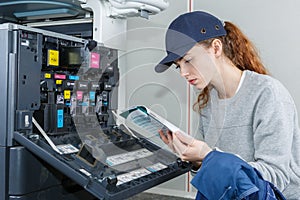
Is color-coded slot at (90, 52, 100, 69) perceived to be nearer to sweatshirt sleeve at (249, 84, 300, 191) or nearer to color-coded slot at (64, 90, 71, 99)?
color-coded slot at (64, 90, 71, 99)

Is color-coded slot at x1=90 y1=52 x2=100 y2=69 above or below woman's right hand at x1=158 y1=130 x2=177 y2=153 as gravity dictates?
above

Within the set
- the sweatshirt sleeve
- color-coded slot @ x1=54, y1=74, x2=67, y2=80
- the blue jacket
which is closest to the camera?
the blue jacket

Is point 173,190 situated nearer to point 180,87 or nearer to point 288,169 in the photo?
point 180,87

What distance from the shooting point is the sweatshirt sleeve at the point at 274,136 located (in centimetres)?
109

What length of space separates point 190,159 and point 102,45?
1.77 ft

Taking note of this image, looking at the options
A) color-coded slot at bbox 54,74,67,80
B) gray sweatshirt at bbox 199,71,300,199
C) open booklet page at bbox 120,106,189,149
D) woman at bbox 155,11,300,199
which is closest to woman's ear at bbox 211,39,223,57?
woman at bbox 155,11,300,199

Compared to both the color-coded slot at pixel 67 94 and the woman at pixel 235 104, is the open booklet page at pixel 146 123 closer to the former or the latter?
the woman at pixel 235 104

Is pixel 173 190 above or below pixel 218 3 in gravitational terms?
below

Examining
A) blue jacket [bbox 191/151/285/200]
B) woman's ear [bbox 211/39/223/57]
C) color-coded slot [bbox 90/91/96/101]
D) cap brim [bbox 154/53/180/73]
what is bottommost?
blue jacket [bbox 191/151/285/200]

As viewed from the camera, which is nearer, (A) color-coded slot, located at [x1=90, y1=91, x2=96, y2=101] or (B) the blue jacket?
(B) the blue jacket

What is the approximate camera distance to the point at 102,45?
1.38 metres

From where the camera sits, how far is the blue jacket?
0.88m

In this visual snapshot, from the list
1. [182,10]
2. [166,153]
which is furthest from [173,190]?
[182,10]

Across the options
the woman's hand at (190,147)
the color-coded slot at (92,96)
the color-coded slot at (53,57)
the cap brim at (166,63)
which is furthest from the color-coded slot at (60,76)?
the woman's hand at (190,147)
